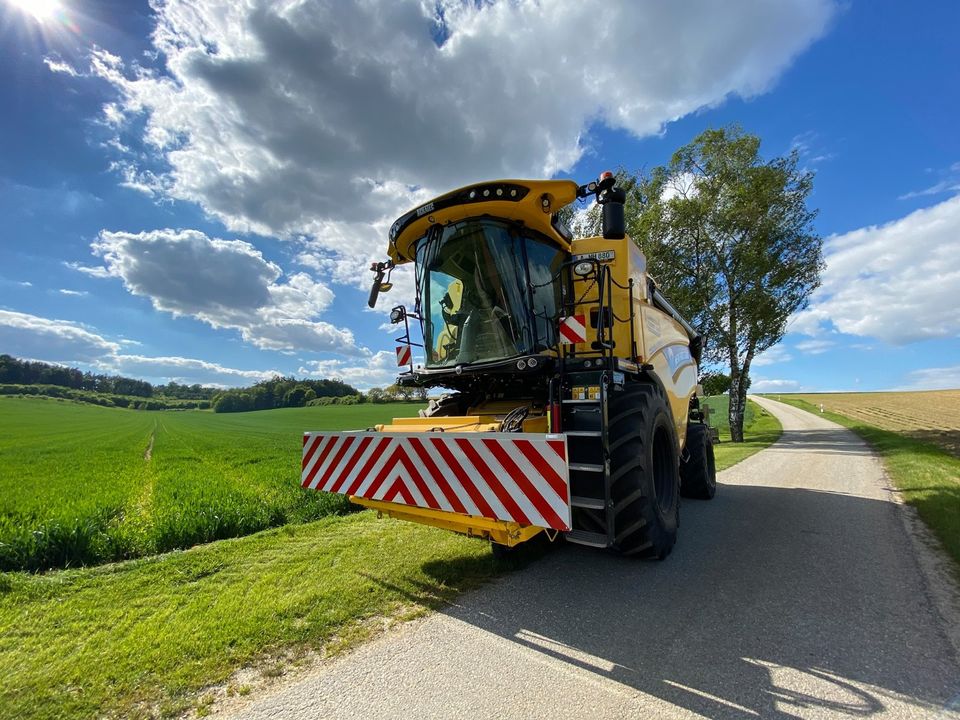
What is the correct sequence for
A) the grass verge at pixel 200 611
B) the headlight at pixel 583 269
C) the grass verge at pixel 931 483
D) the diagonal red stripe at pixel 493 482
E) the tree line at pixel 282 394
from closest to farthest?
the grass verge at pixel 200 611 → the diagonal red stripe at pixel 493 482 → the headlight at pixel 583 269 → the grass verge at pixel 931 483 → the tree line at pixel 282 394

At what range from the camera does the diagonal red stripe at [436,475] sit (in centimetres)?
358

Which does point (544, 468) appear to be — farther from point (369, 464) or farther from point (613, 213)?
point (613, 213)

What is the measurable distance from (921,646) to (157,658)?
16.3ft

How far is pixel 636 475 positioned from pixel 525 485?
1.07 meters

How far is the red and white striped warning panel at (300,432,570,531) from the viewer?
3.20 metres

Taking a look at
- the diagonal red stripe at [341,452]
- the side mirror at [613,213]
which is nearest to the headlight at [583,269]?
the side mirror at [613,213]

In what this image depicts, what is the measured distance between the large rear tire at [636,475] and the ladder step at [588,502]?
10.4 inches

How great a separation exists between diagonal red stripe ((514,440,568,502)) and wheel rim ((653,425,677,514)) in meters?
2.08

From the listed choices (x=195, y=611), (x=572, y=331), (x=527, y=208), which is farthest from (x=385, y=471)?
(x=527, y=208)

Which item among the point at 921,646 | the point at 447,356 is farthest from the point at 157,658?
the point at 921,646

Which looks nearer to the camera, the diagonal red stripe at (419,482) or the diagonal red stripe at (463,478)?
the diagonal red stripe at (463,478)

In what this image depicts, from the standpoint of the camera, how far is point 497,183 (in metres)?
4.25

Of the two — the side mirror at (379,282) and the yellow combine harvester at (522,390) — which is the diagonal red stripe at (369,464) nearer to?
the yellow combine harvester at (522,390)

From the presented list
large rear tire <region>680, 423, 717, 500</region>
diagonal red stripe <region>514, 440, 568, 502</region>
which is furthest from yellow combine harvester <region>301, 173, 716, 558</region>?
large rear tire <region>680, 423, 717, 500</region>
